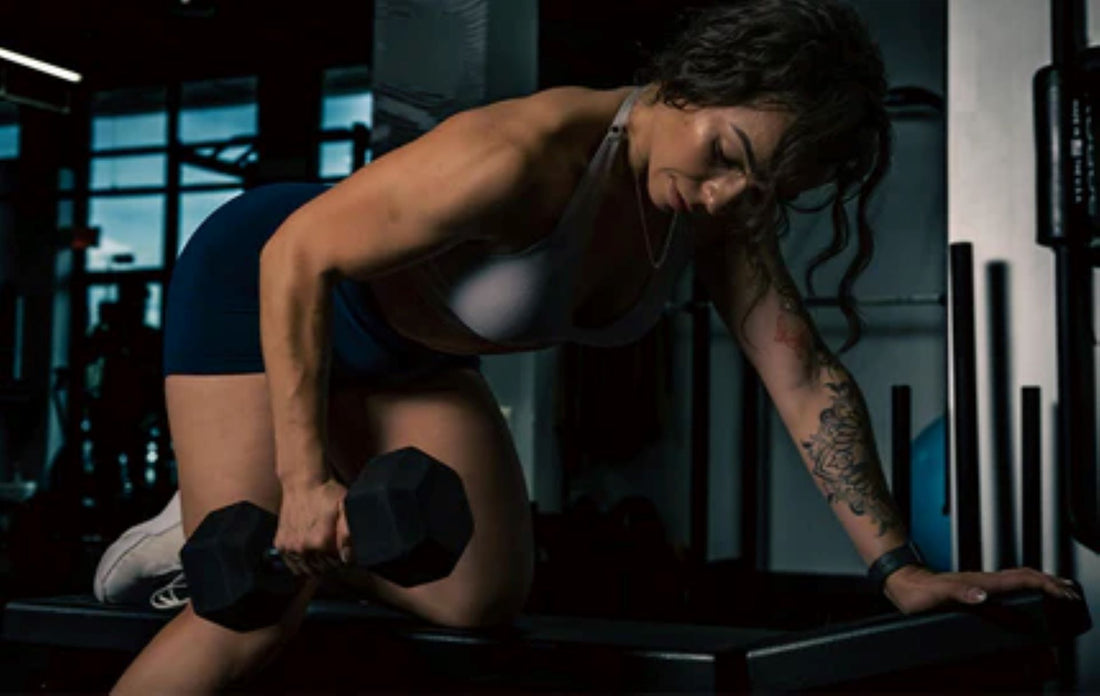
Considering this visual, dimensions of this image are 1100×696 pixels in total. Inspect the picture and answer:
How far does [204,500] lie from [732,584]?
2.95 meters

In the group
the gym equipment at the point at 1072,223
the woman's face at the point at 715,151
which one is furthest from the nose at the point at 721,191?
the gym equipment at the point at 1072,223

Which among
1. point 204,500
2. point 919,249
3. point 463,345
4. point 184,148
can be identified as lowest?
point 204,500

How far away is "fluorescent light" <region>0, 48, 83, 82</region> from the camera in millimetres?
6379

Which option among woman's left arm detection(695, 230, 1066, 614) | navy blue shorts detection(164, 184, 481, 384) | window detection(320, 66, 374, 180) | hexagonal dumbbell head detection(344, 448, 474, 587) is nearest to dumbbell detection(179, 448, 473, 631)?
hexagonal dumbbell head detection(344, 448, 474, 587)

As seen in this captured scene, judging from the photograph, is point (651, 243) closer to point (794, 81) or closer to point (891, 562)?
point (794, 81)

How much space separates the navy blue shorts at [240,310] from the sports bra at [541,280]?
0.18m

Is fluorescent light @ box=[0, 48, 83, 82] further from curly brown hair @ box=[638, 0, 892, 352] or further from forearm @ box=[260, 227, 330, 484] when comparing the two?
curly brown hair @ box=[638, 0, 892, 352]

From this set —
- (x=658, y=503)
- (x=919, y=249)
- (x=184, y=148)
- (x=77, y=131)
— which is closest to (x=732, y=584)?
(x=658, y=503)

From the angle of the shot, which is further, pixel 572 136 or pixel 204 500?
pixel 204 500

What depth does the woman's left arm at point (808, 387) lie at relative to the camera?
1521 millimetres

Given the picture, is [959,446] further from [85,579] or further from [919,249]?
[85,579]

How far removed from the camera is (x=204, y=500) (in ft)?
4.99

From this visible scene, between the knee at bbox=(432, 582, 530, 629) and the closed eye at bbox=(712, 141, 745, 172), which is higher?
the closed eye at bbox=(712, 141, 745, 172)

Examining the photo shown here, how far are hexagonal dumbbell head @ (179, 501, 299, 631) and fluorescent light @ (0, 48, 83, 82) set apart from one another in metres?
5.73
